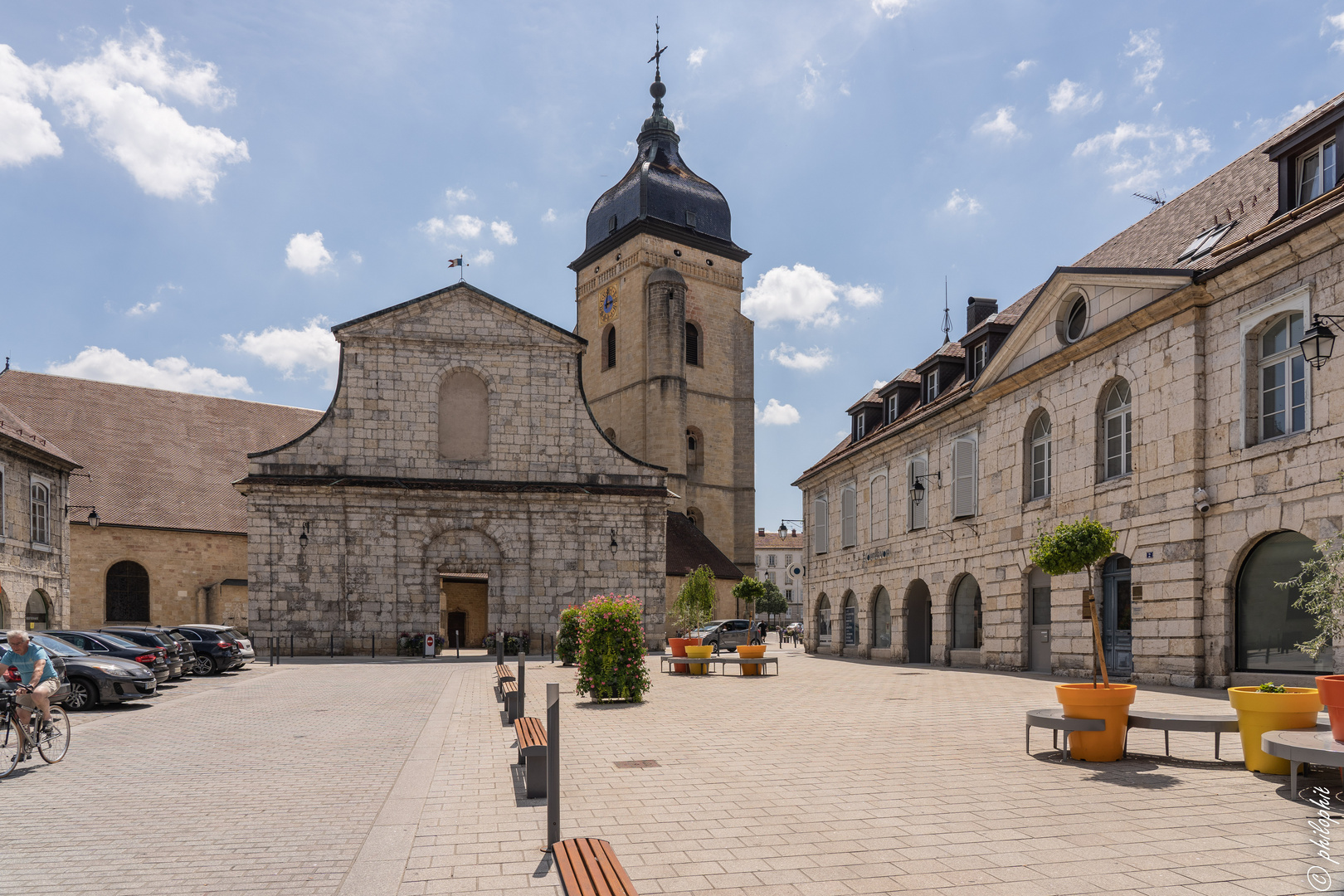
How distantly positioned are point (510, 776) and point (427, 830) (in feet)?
6.70

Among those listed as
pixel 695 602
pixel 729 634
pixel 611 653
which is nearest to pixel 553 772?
pixel 611 653

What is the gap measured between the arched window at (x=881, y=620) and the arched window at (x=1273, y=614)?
14.3 metres

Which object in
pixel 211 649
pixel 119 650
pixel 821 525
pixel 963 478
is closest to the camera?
pixel 119 650

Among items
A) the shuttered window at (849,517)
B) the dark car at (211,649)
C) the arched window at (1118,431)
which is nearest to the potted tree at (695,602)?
the shuttered window at (849,517)

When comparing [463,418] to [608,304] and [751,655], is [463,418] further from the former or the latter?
[608,304]

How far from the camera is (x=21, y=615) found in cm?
2739

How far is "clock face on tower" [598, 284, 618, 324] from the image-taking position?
2216 inches

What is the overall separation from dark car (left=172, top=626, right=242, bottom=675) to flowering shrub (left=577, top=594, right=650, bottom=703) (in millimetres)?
12869

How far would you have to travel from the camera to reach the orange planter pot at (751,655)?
21375mm

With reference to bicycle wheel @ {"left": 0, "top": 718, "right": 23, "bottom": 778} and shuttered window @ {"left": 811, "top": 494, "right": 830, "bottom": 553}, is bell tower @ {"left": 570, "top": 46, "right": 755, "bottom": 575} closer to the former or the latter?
shuttered window @ {"left": 811, "top": 494, "right": 830, "bottom": 553}

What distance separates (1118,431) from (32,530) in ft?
97.0

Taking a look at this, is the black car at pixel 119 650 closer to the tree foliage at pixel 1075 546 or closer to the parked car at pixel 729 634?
the tree foliage at pixel 1075 546

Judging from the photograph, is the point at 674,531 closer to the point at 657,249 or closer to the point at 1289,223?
the point at 657,249

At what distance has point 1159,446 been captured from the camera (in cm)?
1659
